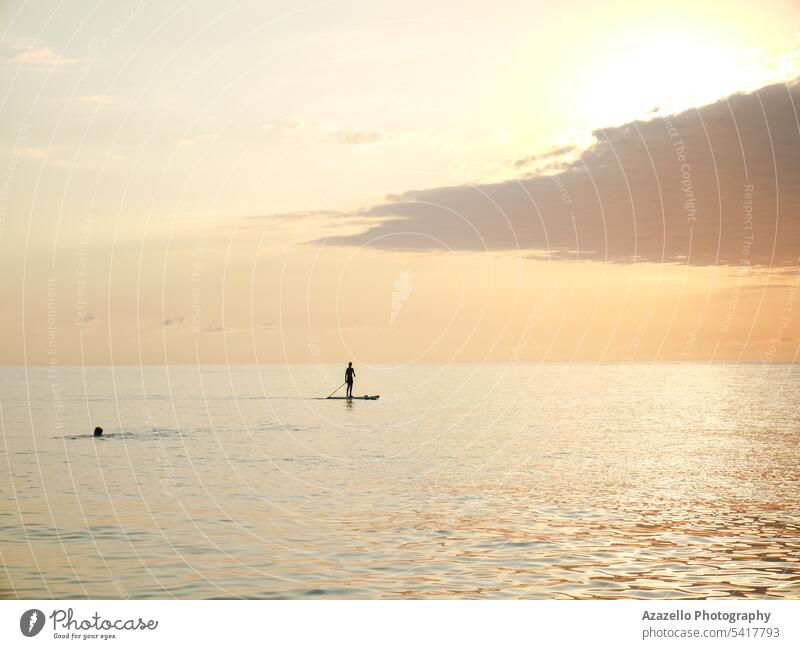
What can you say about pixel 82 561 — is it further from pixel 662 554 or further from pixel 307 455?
pixel 307 455

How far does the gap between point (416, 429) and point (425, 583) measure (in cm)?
3269

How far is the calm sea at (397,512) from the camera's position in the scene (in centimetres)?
1719

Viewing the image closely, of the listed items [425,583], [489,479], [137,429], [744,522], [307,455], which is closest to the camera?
[425,583]

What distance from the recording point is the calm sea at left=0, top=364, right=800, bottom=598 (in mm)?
17188

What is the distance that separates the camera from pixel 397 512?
2397 cm

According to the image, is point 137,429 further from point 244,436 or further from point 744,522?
point 744,522

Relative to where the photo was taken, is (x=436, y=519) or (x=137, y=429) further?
(x=137, y=429)

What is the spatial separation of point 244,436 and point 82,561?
88.0ft

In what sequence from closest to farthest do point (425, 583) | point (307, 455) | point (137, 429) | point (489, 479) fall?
point (425, 583), point (489, 479), point (307, 455), point (137, 429)

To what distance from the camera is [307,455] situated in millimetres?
37031
